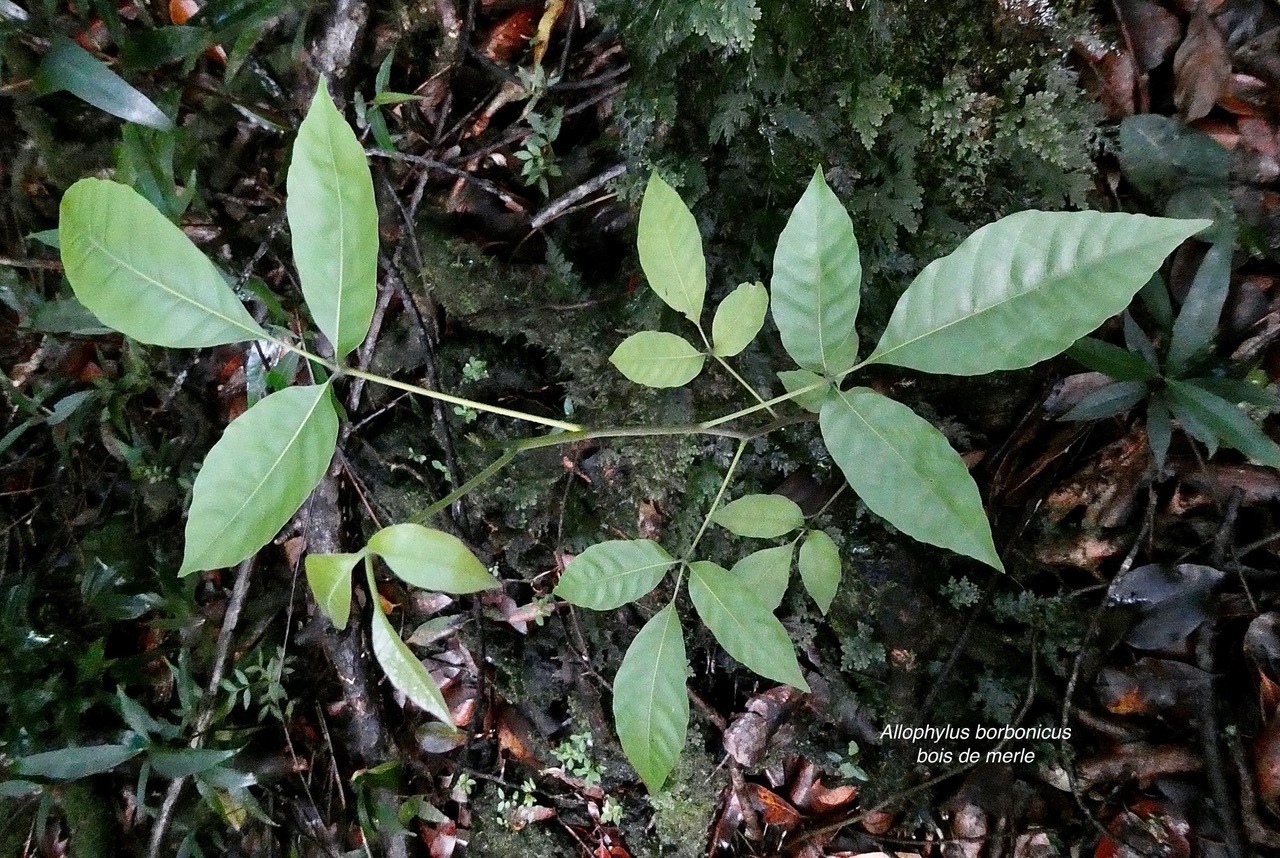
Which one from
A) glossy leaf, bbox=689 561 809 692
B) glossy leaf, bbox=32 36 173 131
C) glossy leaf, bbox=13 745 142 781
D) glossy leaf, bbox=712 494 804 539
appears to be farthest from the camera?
glossy leaf, bbox=13 745 142 781

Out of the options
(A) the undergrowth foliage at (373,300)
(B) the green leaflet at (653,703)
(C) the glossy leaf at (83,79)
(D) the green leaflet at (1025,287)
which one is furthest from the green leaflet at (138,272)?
(C) the glossy leaf at (83,79)

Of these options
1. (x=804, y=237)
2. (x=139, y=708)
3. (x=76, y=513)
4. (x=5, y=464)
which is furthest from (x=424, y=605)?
(x=804, y=237)

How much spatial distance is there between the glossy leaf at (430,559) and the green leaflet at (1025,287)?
0.50 metres

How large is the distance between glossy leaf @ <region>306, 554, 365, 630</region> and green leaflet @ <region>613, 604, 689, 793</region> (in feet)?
1.10

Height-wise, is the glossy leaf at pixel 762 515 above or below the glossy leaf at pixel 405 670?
above

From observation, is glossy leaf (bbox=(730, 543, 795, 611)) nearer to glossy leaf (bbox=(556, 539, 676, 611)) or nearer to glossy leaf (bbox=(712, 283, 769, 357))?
glossy leaf (bbox=(556, 539, 676, 611))

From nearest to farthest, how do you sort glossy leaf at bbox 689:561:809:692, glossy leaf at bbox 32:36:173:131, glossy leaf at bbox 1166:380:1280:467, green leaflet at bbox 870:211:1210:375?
green leaflet at bbox 870:211:1210:375 → glossy leaf at bbox 689:561:809:692 → glossy leaf at bbox 1166:380:1280:467 → glossy leaf at bbox 32:36:173:131

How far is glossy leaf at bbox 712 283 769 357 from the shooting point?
0.91 meters

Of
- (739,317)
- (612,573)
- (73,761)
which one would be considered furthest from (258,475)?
(73,761)

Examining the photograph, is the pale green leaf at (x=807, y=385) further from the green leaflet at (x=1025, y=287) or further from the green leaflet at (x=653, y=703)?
the green leaflet at (x=653, y=703)

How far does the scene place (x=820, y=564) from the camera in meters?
1.08

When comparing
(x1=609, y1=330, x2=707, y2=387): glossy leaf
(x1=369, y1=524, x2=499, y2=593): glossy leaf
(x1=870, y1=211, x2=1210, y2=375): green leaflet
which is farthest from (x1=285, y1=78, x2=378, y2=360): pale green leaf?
(x1=870, y1=211, x2=1210, y2=375): green leaflet

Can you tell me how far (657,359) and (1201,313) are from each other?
1.13 meters

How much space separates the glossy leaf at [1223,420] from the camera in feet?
4.22
